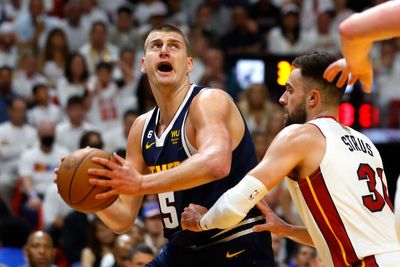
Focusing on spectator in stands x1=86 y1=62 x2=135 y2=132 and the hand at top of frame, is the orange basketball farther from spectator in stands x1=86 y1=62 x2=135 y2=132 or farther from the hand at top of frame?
spectator in stands x1=86 y1=62 x2=135 y2=132

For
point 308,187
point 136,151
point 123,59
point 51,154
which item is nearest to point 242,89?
point 123,59

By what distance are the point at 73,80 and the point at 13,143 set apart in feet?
5.61

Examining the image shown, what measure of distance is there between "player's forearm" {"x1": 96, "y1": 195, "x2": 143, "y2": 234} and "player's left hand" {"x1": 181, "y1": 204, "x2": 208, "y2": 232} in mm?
885

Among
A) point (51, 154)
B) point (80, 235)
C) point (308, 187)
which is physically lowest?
point (80, 235)

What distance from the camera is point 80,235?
36.0 ft

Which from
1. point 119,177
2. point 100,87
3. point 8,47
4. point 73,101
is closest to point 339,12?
point 100,87

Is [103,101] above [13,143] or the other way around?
above

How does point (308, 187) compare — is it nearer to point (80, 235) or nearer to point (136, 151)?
point (136, 151)

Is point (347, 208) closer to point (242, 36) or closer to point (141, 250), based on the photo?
point (141, 250)

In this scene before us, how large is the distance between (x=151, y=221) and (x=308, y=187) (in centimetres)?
569

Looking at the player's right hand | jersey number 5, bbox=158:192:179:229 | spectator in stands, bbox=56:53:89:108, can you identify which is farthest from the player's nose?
spectator in stands, bbox=56:53:89:108

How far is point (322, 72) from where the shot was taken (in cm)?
538

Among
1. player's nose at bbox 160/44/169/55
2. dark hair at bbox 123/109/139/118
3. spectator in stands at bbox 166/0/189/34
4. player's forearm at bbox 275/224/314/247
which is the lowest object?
dark hair at bbox 123/109/139/118

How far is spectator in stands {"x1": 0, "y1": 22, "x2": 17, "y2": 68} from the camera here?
570 inches
